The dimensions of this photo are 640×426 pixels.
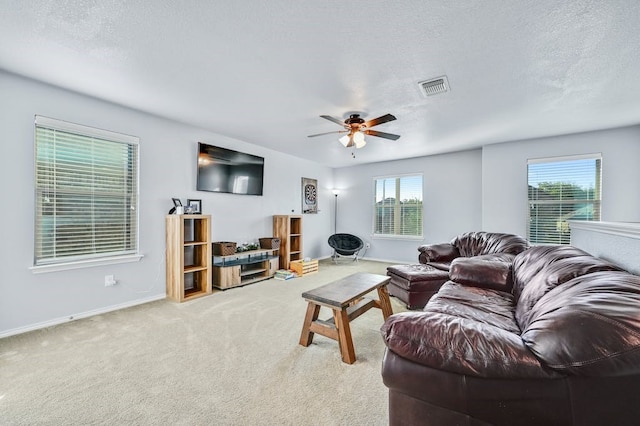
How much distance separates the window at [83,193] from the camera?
2832 mm

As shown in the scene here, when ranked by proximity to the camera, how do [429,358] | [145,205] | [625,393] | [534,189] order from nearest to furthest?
[625,393] → [429,358] → [145,205] → [534,189]

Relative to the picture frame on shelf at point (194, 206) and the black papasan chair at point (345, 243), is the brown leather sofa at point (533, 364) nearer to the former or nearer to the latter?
the picture frame on shelf at point (194, 206)

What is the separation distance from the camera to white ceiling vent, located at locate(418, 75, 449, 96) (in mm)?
2617

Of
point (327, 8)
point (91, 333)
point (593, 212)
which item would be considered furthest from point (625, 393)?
point (593, 212)

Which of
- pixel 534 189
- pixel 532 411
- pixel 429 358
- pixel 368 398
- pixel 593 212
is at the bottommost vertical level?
pixel 368 398

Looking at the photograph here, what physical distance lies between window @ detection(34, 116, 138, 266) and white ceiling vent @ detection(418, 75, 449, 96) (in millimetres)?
3522

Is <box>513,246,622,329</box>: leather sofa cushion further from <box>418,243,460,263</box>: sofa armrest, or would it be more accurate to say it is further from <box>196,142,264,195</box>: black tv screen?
<box>196,142,264,195</box>: black tv screen

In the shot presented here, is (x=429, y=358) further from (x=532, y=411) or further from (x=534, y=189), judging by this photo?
(x=534, y=189)

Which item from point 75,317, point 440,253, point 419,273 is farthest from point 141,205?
point 440,253

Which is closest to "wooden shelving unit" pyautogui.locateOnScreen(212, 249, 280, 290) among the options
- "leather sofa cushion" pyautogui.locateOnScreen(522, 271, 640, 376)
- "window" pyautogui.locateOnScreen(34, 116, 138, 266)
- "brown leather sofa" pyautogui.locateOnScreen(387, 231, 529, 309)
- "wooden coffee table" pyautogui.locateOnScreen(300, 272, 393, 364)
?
"window" pyautogui.locateOnScreen(34, 116, 138, 266)

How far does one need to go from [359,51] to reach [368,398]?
251 centimetres

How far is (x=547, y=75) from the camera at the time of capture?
8.22ft

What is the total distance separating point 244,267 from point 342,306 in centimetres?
318

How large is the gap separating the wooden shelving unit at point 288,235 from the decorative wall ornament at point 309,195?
0.74m
